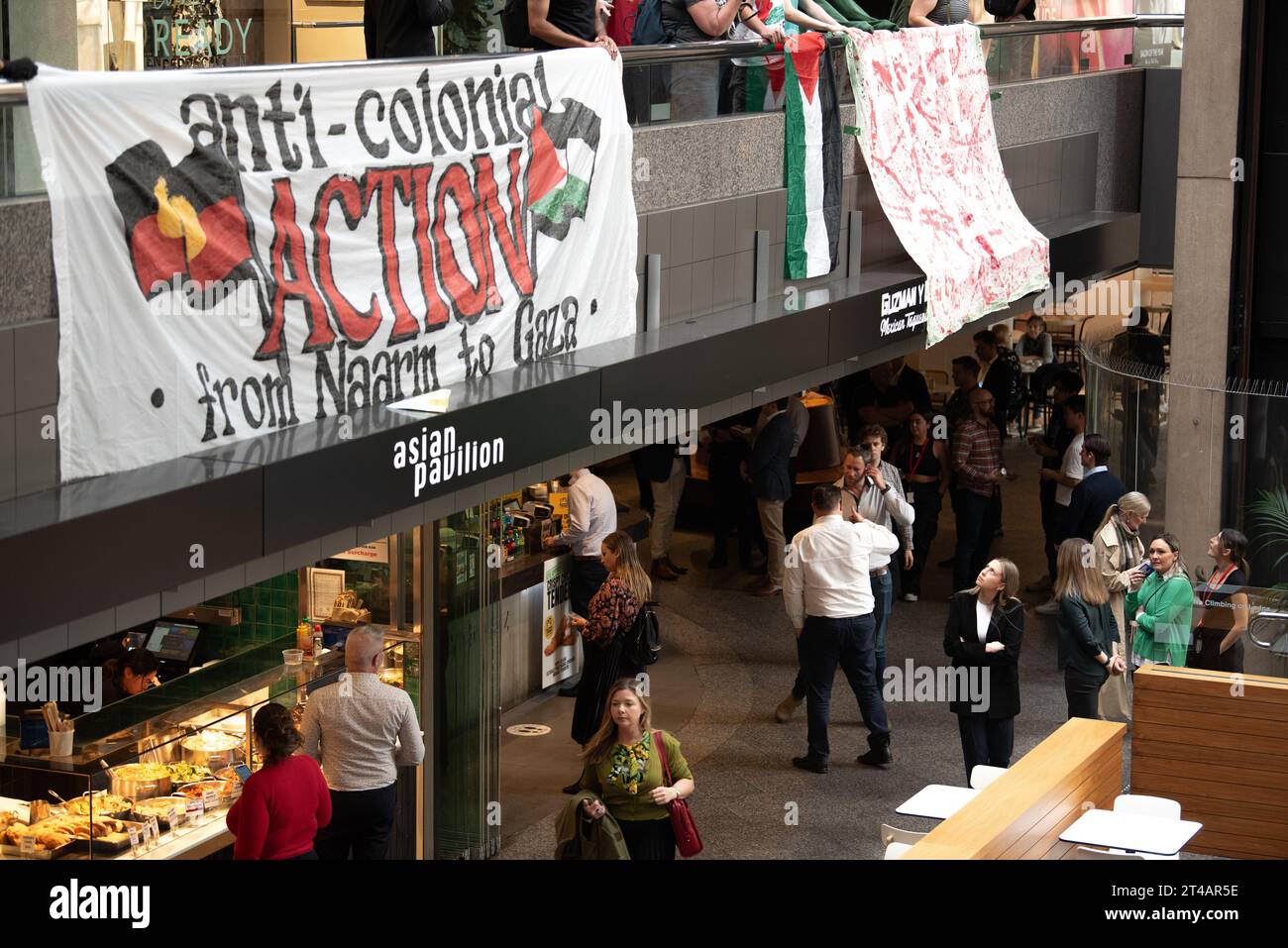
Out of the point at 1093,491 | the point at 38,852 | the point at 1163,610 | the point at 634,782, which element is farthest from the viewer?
the point at 1093,491

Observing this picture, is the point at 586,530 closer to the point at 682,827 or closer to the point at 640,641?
the point at 640,641

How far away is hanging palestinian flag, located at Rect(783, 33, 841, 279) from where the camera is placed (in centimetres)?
1104

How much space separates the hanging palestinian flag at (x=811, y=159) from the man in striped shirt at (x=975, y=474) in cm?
328

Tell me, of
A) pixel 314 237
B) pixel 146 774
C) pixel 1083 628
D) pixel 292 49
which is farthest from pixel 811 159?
pixel 146 774

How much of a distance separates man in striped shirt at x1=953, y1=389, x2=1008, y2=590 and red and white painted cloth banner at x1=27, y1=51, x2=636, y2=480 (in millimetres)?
5686

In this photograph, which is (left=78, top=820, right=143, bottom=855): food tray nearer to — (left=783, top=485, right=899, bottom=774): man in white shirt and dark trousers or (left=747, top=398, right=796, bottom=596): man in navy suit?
(left=783, top=485, right=899, bottom=774): man in white shirt and dark trousers

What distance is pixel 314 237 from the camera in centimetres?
732

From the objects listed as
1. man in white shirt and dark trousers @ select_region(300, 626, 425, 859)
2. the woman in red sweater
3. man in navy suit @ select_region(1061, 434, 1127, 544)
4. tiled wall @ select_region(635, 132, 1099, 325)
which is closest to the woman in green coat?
man in navy suit @ select_region(1061, 434, 1127, 544)

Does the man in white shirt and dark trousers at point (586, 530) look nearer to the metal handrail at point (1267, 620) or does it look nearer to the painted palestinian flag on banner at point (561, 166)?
the painted palestinian flag on banner at point (561, 166)

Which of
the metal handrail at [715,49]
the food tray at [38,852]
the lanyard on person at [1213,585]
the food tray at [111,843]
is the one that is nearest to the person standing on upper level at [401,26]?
the metal handrail at [715,49]

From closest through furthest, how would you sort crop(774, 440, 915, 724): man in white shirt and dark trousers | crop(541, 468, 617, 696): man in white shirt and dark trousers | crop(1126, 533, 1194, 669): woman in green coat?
crop(1126, 533, 1194, 669): woman in green coat, crop(774, 440, 915, 724): man in white shirt and dark trousers, crop(541, 468, 617, 696): man in white shirt and dark trousers

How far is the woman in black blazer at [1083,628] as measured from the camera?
10578 millimetres

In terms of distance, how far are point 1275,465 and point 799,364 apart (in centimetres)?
438

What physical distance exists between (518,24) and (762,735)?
5.28 metres
